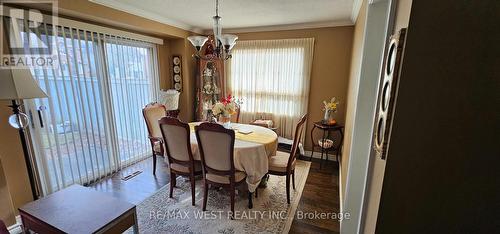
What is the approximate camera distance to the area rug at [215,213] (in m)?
2.06

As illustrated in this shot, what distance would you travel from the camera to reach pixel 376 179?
0.94 m

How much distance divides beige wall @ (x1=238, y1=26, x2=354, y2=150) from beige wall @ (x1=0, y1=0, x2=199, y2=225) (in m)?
1.92

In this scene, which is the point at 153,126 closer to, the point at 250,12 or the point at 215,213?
the point at 215,213

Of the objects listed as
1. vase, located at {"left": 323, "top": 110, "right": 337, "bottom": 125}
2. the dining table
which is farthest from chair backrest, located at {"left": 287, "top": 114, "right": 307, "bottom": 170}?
vase, located at {"left": 323, "top": 110, "right": 337, "bottom": 125}

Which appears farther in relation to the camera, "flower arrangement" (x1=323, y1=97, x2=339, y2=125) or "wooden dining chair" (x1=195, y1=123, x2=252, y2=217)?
"flower arrangement" (x1=323, y1=97, x2=339, y2=125)

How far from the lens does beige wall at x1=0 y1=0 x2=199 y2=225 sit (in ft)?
6.38

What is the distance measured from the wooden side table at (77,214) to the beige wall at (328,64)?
3.22 metres

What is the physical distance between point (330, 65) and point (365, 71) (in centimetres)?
198

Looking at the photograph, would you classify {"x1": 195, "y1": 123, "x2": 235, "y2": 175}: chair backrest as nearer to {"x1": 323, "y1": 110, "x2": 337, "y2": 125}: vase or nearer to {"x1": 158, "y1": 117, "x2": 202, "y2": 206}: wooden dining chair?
{"x1": 158, "y1": 117, "x2": 202, "y2": 206}: wooden dining chair

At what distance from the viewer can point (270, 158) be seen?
8.52 feet

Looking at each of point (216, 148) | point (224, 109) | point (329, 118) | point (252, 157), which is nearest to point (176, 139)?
point (216, 148)

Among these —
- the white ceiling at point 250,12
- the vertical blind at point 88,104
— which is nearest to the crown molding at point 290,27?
the white ceiling at point 250,12

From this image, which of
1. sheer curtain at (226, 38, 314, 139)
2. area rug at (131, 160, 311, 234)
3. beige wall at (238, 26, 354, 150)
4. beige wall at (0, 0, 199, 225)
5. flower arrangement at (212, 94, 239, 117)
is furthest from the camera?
sheer curtain at (226, 38, 314, 139)

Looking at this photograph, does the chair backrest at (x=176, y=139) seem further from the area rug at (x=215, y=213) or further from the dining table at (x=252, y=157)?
the area rug at (x=215, y=213)
